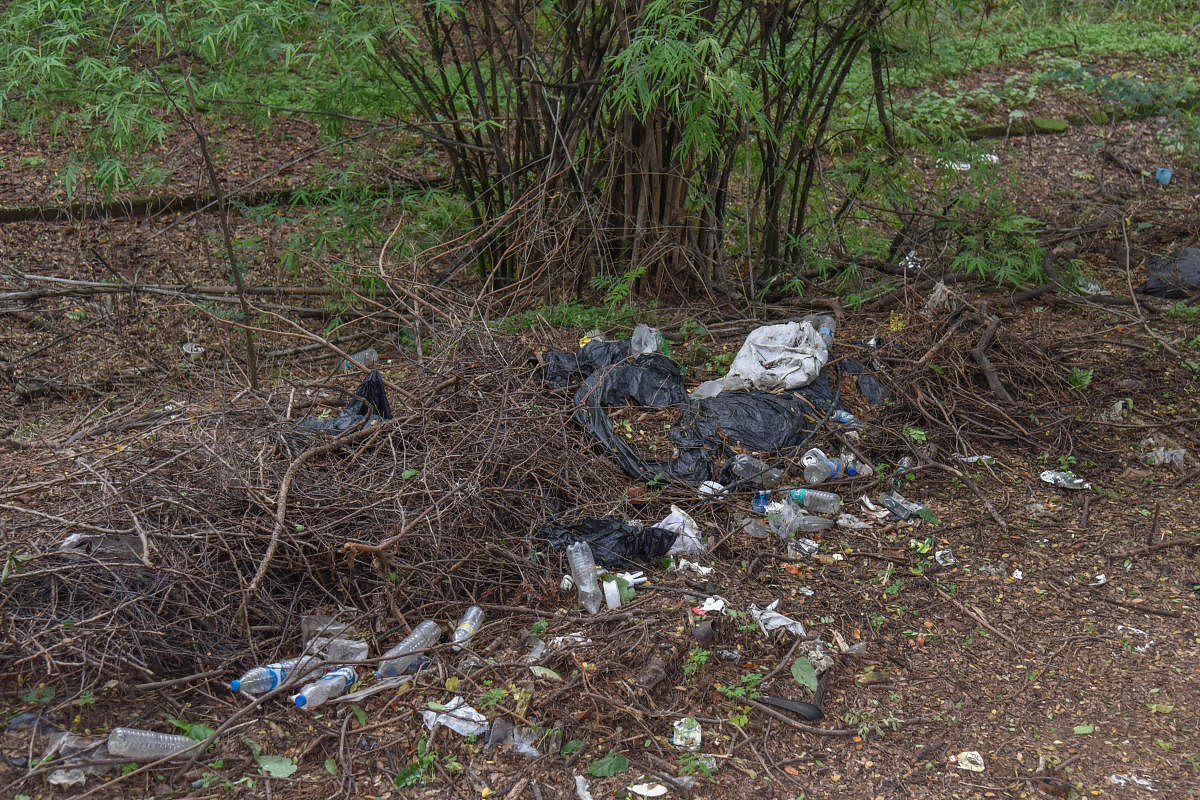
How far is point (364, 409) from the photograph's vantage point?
11.1ft

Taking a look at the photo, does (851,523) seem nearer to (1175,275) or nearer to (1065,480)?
(1065,480)

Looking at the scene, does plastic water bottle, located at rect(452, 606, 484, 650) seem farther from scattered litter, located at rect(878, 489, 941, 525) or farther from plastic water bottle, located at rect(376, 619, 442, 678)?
scattered litter, located at rect(878, 489, 941, 525)

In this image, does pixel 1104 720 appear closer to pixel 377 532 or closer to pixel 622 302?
pixel 377 532

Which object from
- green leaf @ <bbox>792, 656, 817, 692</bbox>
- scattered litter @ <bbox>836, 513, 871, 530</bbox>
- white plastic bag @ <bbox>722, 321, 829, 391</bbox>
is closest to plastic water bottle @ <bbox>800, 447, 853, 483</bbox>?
scattered litter @ <bbox>836, 513, 871, 530</bbox>

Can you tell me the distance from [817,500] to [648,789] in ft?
4.79

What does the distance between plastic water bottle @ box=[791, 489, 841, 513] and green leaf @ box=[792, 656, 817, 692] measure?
0.87 metres

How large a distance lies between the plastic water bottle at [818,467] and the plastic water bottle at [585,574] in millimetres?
1013

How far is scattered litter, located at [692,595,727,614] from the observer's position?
273cm

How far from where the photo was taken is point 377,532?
2.81 meters

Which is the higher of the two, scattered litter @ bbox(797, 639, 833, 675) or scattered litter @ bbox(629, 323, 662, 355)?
scattered litter @ bbox(629, 323, 662, 355)

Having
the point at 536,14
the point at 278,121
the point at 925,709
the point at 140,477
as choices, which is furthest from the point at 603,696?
the point at 278,121

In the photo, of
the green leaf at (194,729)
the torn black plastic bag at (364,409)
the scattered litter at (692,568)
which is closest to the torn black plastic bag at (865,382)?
the scattered litter at (692,568)

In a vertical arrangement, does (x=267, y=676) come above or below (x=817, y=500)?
above

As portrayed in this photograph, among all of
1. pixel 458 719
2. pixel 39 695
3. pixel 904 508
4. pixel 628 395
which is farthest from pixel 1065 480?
pixel 39 695
